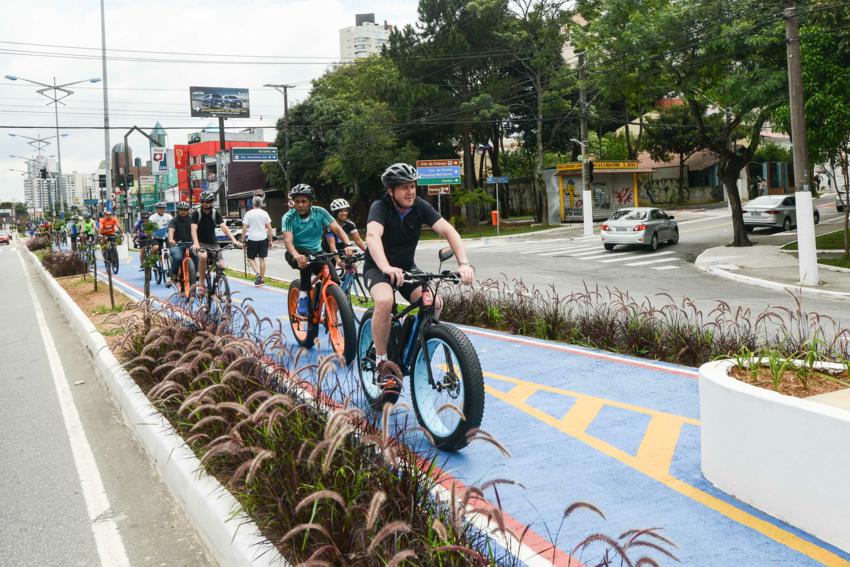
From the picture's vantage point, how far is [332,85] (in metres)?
65.0

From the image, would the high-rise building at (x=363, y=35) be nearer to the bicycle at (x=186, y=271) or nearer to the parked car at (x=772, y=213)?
the parked car at (x=772, y=213)

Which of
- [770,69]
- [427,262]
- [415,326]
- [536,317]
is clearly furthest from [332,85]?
[415,326]

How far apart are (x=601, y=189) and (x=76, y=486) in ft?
145

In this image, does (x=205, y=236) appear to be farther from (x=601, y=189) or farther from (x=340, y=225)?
(x=601, y=189)

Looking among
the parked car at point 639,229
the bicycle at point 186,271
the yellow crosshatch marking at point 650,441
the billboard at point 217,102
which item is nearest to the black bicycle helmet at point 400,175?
the yellow crosshatch marking at point 650,441

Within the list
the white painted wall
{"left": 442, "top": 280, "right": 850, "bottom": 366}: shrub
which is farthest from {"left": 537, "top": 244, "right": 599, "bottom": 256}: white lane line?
the white painted wall

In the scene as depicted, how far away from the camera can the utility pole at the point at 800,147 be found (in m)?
16.8

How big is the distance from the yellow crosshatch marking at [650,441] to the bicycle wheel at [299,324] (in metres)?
2.28

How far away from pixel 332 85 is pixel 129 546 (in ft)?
209

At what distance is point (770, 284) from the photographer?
17.3 meters

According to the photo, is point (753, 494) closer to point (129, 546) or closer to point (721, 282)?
point (129, 546)

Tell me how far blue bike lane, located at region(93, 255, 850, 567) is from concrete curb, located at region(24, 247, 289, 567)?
1058 millimetres

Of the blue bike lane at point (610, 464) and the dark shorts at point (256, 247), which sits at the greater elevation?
the dark shorts at point (256, 247)

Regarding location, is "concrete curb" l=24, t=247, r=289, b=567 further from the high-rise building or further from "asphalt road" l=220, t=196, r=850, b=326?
the high-rise building
